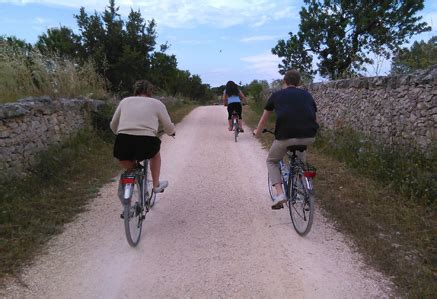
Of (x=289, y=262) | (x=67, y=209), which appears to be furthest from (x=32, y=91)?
(x=289, y=262)

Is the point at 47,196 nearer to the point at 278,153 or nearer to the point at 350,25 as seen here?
the point at 278,153

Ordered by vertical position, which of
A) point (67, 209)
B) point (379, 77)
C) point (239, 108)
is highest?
point (379, 77)

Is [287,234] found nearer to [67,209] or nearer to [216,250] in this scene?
[216,250]

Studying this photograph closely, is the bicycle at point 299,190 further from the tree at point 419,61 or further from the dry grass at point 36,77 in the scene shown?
the dry grass at point 36,77

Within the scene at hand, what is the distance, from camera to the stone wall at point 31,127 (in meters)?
6.30

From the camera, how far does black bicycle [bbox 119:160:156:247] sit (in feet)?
14.0

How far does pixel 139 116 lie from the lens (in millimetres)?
4562

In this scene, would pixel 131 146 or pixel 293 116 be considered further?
pixel 293 116

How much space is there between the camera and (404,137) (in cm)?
707

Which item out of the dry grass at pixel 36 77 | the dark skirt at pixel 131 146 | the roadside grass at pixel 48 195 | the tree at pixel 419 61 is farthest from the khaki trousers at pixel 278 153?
the dry grass at pixel 36 77

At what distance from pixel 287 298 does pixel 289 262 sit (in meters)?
0.68

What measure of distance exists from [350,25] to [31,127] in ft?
70.6

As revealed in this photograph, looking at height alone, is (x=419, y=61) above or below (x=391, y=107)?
above

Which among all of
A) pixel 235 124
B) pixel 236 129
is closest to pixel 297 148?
pixel 236 129
